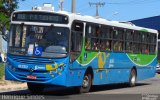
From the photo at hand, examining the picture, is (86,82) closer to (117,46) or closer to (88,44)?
(88,44)

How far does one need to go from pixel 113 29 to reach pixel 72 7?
16097 millimetres

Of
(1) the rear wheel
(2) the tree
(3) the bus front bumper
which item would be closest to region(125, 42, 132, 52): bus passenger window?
(1) the rear wheel

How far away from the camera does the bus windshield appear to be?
18500 millimetres

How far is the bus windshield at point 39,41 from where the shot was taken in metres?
18.5

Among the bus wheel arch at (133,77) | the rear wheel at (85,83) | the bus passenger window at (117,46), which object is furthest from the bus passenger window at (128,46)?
the rear wheel at (85,83)

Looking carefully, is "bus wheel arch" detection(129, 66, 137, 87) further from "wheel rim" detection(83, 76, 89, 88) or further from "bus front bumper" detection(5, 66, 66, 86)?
"bus front bumper" detection(5, 66, 66, 86)

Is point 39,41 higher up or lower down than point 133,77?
higher up

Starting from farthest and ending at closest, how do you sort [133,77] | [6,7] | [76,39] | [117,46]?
[6,7], [133,77], [117,46], [76,39]

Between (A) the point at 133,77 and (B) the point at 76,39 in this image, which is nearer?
(B) the point at 76,39

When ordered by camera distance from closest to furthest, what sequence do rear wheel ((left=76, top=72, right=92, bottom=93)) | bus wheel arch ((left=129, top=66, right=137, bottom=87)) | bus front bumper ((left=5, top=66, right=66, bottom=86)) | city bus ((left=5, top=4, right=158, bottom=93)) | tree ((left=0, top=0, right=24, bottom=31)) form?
bus front bumper ((left=5, top=66, right=66, bottom=86)), city bus ((left=5, top=4, right=158, bottom=93)), rear wheel ((left=76, top=72, right=92, bottom=93)), bus wheel arch ((left=129, top=66, right=137, bottom=87)), tree ((left=0, top=0, right=24, bottom=31))

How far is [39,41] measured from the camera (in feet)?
61.2

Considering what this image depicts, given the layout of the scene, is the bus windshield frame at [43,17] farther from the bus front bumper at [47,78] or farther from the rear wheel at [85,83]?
the rear wheel at [85,83]

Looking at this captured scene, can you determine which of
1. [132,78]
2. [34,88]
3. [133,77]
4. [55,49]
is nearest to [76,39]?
[55,49]

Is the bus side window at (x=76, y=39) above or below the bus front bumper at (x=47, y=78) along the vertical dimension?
above
